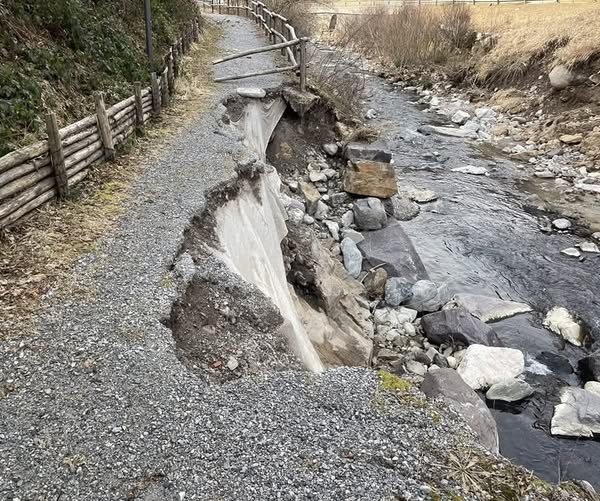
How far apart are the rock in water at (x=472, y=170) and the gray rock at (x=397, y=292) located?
22.8ft

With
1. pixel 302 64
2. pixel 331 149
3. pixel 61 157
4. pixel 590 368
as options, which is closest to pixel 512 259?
pixel 590 368

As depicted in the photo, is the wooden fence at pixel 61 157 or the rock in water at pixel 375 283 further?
the rock in water at pixel 375 283

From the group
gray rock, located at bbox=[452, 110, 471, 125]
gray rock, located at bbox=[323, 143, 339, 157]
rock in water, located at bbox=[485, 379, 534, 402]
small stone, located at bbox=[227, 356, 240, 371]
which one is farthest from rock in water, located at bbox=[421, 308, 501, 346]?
gray rock, located at bbox=[452, 110, 471, 125]

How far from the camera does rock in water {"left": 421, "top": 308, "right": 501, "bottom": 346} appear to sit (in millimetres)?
7414

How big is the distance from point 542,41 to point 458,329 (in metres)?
18.2

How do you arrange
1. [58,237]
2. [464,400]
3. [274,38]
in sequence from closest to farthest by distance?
[464,400]
[58,237]
[274,38]

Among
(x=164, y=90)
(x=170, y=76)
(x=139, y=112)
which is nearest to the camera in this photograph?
(x=139, y=112)

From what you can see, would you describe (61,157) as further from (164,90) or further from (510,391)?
(510,391)

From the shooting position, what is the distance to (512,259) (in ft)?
32.7

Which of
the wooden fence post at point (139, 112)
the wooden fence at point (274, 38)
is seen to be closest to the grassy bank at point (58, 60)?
the wooden fence post at point (139, 112)

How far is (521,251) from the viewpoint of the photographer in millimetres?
10180

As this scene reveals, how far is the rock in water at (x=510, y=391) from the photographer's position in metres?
6.41

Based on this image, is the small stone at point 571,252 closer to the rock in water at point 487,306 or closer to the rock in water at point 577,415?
the rock in water at point 487,306

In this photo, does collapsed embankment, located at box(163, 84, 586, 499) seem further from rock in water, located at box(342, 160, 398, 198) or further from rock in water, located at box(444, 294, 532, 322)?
rock in water, located at box(342, 160, 398, 198)
